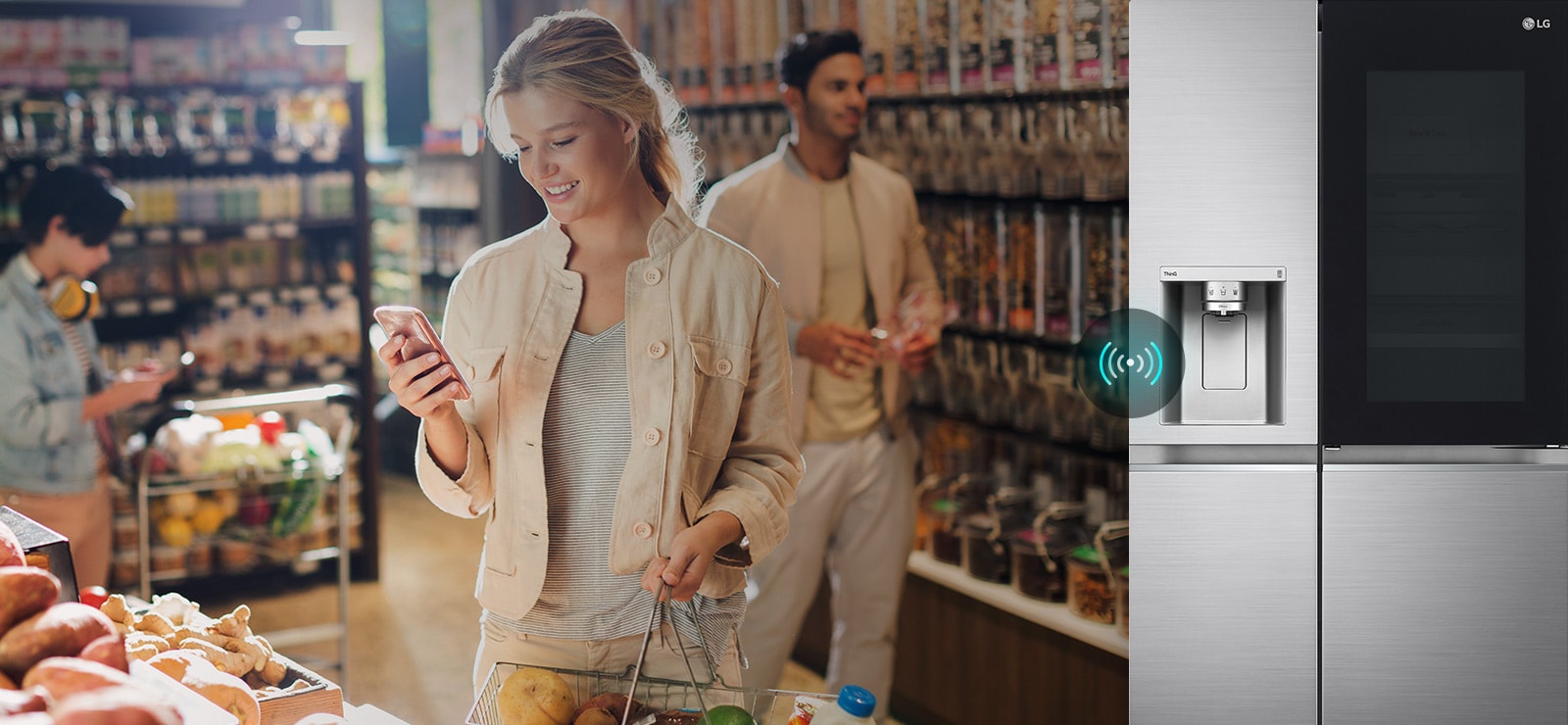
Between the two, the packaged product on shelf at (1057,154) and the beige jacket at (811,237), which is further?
the packaged product on shelf at (1057,154)

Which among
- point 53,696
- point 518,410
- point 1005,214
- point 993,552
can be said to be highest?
point 1005,214

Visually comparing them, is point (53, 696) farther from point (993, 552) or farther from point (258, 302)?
point (258, 302)

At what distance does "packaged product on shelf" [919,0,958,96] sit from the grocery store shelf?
909mm

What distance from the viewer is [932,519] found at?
2.74 meters

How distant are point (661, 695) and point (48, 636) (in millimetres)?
890

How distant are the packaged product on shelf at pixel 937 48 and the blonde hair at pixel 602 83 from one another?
2.06 ft

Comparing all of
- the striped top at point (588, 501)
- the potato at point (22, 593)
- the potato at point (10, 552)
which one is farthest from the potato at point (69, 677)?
the striped top at point (588, 501)

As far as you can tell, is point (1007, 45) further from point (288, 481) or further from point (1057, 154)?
point (288, 481)

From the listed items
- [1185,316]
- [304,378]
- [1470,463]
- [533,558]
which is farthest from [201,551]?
[1470,463]

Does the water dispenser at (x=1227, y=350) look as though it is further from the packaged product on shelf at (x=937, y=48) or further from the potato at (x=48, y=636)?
the potato at (x=48, y=636)

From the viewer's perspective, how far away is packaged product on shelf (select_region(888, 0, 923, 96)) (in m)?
2.55

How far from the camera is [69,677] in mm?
1325

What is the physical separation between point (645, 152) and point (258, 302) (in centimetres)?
329

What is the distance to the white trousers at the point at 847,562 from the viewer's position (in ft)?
8.13
